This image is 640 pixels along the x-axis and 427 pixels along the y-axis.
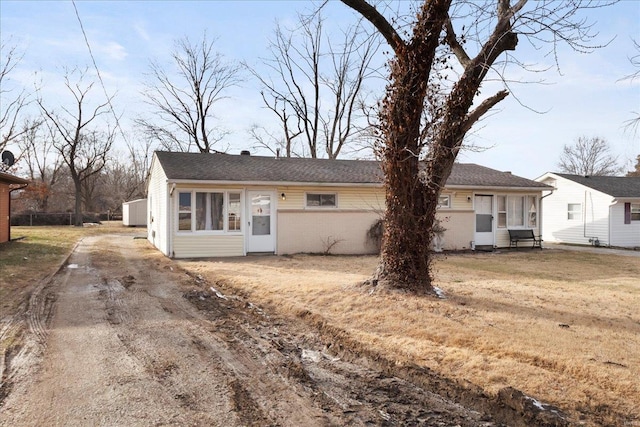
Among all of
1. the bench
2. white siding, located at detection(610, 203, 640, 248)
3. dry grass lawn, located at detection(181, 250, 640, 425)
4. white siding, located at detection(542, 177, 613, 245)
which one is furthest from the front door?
white siding, located at detection(610, 203, 640, 248)

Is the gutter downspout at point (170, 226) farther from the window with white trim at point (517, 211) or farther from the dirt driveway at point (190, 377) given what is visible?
the window with white trim at point (517, 211)

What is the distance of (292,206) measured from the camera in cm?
1482

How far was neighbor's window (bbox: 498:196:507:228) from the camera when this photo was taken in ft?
57.2

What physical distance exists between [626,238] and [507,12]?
723 inches

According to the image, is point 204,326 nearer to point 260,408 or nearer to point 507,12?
point 260,408

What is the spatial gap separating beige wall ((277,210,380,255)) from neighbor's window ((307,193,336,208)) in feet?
→ 0.86

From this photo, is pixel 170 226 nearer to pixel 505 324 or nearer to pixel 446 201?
pixel 446 201

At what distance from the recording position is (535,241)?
17672 millimetres

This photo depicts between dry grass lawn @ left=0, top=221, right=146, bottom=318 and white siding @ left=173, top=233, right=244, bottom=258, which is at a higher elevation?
white siding @ left=173, top=233, right=244, bottom=258

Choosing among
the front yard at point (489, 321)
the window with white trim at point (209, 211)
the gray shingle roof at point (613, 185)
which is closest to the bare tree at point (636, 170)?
the gray shingle roof at point (613, 185)

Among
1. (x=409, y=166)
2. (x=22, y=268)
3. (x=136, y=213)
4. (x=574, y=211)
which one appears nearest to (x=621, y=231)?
(x=574, y=211)

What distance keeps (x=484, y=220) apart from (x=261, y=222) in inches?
340

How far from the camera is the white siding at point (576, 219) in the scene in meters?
20.9

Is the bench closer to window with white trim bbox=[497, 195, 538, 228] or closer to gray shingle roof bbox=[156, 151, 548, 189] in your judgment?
window with white trim bbox=[497, 195, 538, 228]
